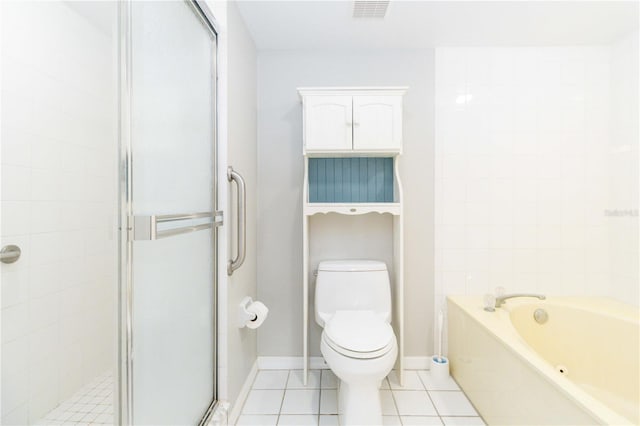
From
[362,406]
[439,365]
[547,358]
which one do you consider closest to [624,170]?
[547,358]

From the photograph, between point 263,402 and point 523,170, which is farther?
point 523,170

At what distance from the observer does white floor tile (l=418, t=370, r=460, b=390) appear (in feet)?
6.75

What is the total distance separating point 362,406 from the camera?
159 centimetres

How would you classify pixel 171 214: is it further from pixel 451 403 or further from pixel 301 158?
pixel 451 403

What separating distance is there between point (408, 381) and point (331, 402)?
529mm

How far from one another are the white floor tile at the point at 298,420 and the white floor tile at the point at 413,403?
0.45m

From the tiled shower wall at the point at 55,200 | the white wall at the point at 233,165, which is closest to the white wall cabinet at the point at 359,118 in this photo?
the white wall at the point at 233,165

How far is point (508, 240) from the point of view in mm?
2293

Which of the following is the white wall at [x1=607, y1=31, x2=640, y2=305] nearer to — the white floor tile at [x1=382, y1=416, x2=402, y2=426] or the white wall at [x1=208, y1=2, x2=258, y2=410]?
the white floor tile at [x1=382, y1=416, x2=402, y2=426]

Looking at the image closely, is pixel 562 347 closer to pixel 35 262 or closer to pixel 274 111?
pixel 274 111

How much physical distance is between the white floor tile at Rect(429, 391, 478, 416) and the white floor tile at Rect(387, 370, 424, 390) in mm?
102

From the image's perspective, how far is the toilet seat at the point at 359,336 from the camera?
156cm

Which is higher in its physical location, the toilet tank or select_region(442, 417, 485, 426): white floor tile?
the toilet tank

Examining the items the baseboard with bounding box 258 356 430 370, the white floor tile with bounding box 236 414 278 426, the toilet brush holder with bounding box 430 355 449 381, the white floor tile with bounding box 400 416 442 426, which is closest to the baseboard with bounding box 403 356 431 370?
the baseboard with bounding box 258 356 430 370
